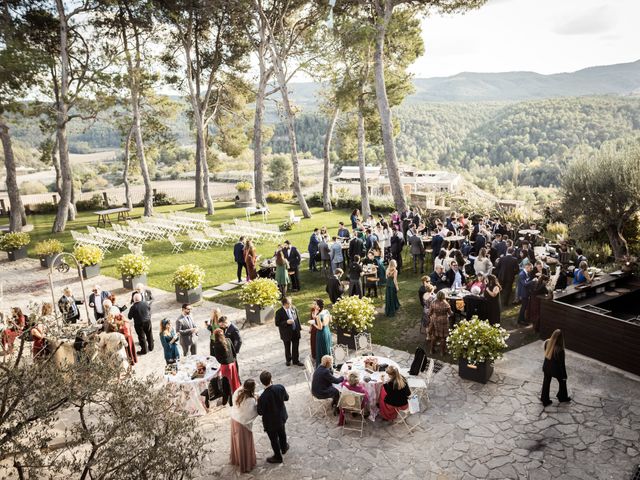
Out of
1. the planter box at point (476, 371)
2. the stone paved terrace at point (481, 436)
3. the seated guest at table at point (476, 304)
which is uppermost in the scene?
the seated guest at table at point (476, 304)

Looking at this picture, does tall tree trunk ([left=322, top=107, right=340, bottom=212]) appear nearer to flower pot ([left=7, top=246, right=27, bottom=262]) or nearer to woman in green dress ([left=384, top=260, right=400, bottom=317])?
flower pot ([left=7, top=246, right=27, bottom=262])

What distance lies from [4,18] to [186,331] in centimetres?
2122

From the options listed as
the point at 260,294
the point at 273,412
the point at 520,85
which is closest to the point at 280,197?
the point at 260,294

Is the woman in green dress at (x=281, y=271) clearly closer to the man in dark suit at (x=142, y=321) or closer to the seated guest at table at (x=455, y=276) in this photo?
the man in dark suit at (x=142, y=321)

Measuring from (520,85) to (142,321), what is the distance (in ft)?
593

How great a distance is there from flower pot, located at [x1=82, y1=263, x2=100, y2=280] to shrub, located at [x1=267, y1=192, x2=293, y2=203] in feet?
54.7

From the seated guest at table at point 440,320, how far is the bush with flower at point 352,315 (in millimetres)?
1235

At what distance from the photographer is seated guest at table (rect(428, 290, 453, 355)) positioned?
29.4 ft

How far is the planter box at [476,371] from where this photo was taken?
7.86 m

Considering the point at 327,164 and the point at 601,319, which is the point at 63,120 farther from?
the point at 601,319

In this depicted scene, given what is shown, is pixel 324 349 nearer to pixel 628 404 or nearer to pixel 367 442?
pixel 367 442

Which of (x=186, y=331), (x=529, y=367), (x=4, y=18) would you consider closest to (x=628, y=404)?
(x=529, y=367)

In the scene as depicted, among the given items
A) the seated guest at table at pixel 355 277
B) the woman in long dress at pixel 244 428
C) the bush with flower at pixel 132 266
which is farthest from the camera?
the bush with flower at pixel 132 266

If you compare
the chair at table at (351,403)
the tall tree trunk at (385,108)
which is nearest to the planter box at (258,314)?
the chair at table at (351,403)
